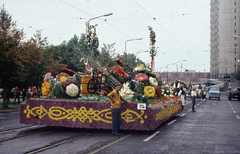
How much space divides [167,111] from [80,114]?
174 inches

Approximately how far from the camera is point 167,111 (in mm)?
13078

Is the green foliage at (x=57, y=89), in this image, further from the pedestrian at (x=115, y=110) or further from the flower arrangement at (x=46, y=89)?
the pedestrian at (x=115, y=110)

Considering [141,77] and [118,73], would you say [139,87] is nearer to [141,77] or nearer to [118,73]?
[141,77]

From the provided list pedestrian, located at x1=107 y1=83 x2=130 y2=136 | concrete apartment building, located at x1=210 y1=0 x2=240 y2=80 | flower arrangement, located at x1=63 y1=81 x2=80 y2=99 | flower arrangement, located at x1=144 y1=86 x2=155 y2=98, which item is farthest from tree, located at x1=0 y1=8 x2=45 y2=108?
concrete apartment building, located at x1=210 y1=0 x2=240 y2=80

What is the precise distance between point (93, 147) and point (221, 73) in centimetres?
10521

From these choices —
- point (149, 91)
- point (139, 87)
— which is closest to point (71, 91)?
point (139, 87)

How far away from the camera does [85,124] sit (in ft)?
34.4

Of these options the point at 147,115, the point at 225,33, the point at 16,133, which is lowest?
the point at 16,133

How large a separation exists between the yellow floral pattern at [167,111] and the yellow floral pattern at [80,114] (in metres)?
1.18

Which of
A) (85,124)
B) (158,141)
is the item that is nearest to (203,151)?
(158,141)

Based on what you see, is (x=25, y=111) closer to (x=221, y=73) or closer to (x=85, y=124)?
(x=85, y=124)

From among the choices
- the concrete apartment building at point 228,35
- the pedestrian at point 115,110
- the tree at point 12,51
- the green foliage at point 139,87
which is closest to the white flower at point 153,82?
the green foliage at point 139,87

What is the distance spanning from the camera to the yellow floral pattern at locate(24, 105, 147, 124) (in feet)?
33.4

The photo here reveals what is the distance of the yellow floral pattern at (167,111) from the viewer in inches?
442
